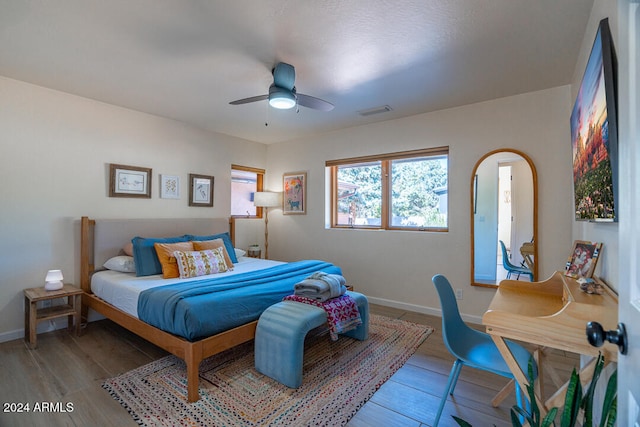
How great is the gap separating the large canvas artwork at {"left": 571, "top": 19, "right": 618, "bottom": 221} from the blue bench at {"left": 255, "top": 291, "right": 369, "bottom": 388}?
1862 millimetres

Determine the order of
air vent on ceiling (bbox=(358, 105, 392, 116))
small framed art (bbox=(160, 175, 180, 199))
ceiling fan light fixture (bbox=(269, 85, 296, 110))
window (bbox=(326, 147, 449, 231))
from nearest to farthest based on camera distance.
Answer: ceiling fan light fixture (bbox=(269, 85, 296, 110)) < air vent on ceiling (bbox=(358, 105, 392, 116)) < window (bbox=(326, 147, 449, 231)) < small framed art (bbox=(160, 175, 180, 199))

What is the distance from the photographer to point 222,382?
2.23 m

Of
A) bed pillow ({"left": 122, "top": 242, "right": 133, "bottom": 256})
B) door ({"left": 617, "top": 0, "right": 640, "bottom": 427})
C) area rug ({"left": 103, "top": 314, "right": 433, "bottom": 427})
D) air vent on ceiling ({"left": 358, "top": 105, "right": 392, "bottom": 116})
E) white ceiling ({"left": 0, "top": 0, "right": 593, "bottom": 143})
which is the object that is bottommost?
area rug ({"left": 103, "top": 314, "right": 433, "bottom": 427})

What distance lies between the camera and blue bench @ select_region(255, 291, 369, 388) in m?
2.14

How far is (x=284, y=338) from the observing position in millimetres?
2174

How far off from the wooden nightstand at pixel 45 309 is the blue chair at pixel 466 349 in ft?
11.0

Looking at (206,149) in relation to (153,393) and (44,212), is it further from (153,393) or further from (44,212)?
(153,393)

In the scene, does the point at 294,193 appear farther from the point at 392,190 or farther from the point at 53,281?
the point at 53,281

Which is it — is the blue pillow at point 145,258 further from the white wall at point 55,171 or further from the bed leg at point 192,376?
the bed leg at point 192,376

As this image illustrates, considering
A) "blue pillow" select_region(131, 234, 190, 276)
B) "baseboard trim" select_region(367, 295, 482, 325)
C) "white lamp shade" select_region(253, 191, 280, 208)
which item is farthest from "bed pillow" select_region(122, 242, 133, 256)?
"baseboard trim" select_region(367, 295, 482, 325)

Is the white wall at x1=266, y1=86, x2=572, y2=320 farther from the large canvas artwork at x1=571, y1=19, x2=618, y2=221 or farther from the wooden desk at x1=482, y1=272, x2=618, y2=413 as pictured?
the wooden desk at x1=482, y1=272, x2=618, y2=413

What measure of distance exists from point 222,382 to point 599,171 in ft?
Result: 8.78

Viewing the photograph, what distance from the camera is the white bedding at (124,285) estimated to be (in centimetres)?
263

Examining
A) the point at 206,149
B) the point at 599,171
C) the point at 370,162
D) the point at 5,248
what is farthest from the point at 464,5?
the point at 5,248
